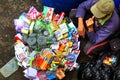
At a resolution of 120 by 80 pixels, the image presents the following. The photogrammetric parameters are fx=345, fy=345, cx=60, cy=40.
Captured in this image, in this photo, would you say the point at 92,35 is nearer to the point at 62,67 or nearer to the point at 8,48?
the point at 62,67

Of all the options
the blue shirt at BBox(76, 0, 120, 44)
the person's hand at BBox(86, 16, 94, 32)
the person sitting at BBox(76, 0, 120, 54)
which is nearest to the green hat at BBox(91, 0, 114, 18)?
the person sitting at BBox(76, 0, 120, 54)

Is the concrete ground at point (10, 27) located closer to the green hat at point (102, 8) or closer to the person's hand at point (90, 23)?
the person's hand at point (90, 23)

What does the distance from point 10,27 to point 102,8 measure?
5.00 ft

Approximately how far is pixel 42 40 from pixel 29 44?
0.56 feet

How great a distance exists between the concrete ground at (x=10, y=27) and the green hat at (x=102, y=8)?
2.85ft

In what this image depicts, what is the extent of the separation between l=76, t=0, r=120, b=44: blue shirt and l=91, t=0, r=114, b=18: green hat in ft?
0.46

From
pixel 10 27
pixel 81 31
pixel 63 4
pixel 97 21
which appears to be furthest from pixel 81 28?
pixel 10 27

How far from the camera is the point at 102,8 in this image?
379 centimetres

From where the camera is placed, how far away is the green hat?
12.3ft

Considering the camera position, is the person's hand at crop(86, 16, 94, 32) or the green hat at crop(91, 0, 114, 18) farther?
the person's hand at crop(86, 16, 94, 32)

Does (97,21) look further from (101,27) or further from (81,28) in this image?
(81,28)

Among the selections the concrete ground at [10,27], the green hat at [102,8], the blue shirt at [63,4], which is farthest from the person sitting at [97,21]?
the concrete ground at [10,27]

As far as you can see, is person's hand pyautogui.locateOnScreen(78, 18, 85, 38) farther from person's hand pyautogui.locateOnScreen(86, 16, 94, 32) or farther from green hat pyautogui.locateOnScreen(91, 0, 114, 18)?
green hat pyautogui.locateOnScreen(91, 0, 114, 18)

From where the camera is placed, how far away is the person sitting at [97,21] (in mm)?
3818
